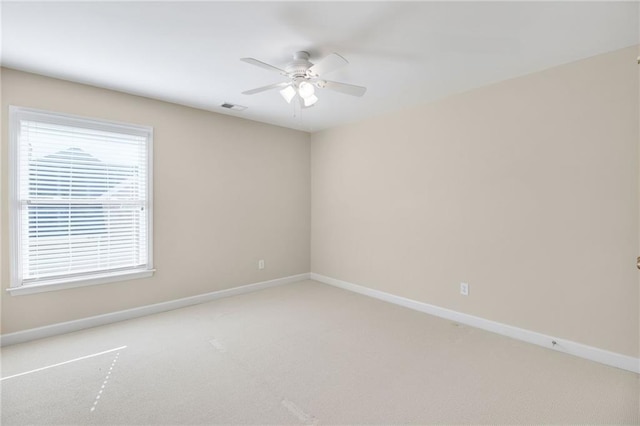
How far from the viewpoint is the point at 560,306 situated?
2.69 m

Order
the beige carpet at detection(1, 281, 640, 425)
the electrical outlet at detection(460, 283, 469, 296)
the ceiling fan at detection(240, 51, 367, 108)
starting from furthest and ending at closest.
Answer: the electrical outlet at detection(460, 283, 469, 296), the ceiling fan at detection(240, 51, 367, 108), the beige carpet at detection(1, 281, 640, 425)

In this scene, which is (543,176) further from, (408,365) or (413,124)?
(408,365)

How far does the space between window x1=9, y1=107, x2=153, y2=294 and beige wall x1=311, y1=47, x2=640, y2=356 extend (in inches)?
107

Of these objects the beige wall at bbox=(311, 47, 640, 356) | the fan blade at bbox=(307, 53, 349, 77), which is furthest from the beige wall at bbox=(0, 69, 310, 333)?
the fan blade at bbox=(307, 53, 349, 77)

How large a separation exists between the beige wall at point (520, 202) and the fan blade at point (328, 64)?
168 cm

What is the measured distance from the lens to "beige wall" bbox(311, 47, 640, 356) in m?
2.41

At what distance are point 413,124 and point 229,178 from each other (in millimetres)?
2394

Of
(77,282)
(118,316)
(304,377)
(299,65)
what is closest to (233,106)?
(299,65)

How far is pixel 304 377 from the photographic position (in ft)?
7.50

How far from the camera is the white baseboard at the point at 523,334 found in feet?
7.91

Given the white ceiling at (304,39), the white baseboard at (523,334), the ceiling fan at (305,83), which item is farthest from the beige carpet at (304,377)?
the white ceiling at (304,39)

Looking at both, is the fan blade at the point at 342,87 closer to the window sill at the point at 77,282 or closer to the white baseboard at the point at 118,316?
the window sill at the point at 77,282

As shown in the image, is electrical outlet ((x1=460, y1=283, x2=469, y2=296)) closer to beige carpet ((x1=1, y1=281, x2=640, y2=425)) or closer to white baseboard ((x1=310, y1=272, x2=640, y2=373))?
white baseboard ((x1=310, y1=272, x2=640, y2=373))

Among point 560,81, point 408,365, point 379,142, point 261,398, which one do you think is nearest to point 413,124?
point 379,142
